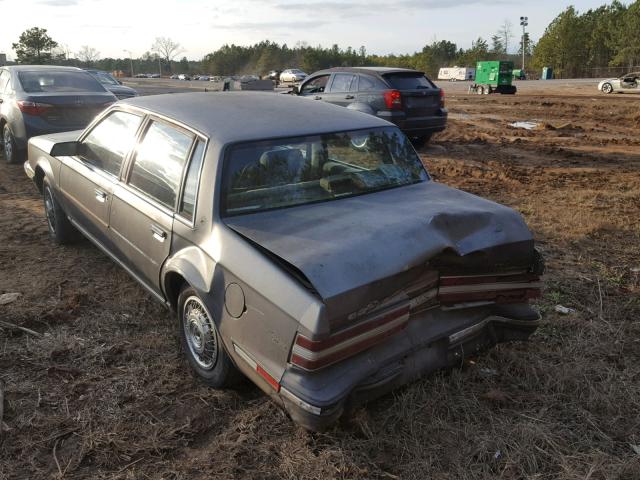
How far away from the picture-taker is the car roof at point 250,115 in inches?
129

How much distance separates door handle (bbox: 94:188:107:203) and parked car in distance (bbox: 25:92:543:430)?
23mm

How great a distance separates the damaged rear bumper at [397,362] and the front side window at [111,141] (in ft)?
7.82

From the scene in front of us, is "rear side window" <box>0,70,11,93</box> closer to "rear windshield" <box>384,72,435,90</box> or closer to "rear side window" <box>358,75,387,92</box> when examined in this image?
"rear side window" <box>358,75,387,92</box>

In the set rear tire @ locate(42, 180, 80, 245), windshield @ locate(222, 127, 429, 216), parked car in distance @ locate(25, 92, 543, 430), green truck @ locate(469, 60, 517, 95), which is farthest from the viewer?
green truck @ locate(469, 60, 517, 95)

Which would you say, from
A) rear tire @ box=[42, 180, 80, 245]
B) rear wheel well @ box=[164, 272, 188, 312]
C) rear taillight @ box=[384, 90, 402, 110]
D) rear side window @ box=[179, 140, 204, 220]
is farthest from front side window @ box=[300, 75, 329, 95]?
rear wheel well @ box=[164, 272, 188, 312]

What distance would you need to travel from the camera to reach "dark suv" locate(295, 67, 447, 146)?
10.3 metres

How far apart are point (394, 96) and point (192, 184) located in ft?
25.6

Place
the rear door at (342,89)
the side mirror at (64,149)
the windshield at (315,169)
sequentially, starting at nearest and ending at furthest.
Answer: the windshield at (315,169)
the side mirror at (64,149)
the rear door at (342,89)

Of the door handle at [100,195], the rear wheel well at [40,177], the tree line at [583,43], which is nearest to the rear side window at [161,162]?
the door handle at [100,195]

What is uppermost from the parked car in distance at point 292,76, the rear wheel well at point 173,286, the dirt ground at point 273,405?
the parked car in distance at point 292,76

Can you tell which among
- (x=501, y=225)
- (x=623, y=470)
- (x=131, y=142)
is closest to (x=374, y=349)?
(x=501, y=225)

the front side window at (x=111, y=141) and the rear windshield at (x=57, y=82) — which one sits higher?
the rear windshield at (x=57, y=82)

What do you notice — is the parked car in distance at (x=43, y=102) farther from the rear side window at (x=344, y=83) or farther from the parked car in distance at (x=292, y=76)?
the parked car in distance at (x=292, y=76)

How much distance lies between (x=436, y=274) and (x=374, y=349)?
0.55m
